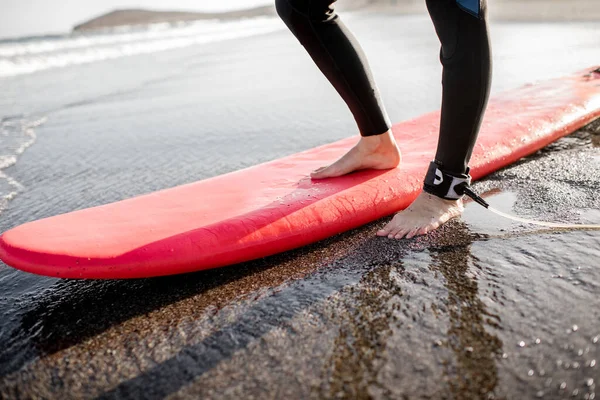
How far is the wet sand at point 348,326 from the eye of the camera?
1.00 metres

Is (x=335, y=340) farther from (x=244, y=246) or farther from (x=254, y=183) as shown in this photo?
(x=254, y=183)

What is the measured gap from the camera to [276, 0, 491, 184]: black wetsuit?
1.43 m

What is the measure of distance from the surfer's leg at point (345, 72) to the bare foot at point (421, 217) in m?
0.29

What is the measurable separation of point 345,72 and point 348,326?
969 mm

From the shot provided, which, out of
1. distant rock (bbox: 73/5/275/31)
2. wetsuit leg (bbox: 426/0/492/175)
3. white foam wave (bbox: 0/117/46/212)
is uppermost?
distant rock (bbox: 73/5/275/31)

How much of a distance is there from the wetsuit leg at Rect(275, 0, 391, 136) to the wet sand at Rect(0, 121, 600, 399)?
0.49 m

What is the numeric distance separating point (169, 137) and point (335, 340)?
2482 mm

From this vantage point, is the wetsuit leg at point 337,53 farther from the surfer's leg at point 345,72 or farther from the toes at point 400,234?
the toes at point 400,234

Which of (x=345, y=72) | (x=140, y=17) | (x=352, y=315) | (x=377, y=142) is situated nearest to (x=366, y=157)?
(x=377, y=142)

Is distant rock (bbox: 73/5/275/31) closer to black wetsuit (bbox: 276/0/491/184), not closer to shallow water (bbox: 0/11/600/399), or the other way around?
black wetsuit (bbox: 276/0/491/184)

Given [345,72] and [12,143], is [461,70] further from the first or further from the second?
[12,143]

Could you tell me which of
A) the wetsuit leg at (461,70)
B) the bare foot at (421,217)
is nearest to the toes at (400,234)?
the bare foot at (421,217)

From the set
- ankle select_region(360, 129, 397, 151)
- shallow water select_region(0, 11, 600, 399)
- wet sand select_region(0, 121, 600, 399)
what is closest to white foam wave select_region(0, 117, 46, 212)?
shallow water select_region(0, 11, 600, 399)

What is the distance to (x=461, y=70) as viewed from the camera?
1.46 metres
